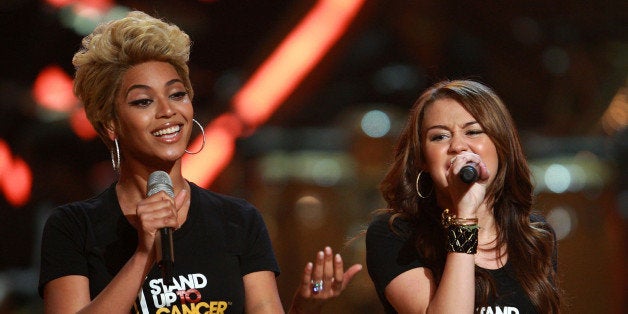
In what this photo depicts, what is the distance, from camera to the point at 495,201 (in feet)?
8.59

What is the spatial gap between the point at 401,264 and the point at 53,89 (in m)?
2.48

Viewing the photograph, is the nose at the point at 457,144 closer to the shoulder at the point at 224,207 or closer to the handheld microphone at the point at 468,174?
the handheld microphone at the point at 468,174

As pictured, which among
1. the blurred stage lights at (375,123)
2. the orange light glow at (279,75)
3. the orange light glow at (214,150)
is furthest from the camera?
the blurred stage lights at (375,123)

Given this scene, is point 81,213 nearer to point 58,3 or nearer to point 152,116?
point 152,116

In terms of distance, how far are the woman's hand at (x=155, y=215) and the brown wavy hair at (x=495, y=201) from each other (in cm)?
80

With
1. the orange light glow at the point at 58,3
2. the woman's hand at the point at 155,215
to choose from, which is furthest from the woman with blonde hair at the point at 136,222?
the orange light glow at the point at 58,3

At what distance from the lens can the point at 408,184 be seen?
8.63 feet

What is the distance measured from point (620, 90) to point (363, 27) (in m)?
1.51

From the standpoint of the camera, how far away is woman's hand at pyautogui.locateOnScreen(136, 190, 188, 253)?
195 cm

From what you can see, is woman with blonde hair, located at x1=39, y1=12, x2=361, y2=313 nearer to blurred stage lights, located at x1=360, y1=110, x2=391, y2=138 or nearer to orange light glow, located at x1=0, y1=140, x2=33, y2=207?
orange light glow, located at x1=0, y1=140, x2=33, y2=207

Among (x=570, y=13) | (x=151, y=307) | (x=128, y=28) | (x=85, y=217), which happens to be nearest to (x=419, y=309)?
(x=151, y=307)

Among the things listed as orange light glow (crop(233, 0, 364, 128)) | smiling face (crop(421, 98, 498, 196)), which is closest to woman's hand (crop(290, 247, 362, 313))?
smiling face (crop(421, 98, 498, 196))

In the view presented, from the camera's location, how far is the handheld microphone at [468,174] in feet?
7.30

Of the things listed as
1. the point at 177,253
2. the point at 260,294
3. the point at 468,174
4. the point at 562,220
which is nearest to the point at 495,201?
the point at 468,174
